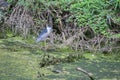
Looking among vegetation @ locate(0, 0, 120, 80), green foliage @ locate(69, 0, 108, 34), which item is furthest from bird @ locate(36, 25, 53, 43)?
green foliage @ locate(69, 0, 108, 34)

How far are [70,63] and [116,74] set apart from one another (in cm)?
56

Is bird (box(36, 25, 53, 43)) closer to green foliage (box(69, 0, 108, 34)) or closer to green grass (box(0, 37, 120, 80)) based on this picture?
green grass (box(0, 37, 120, 80))

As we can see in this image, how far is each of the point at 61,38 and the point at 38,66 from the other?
0.83 metres

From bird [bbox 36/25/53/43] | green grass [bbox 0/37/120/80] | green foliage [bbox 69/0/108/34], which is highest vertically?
green foliage [bbox 69/0/108/34]

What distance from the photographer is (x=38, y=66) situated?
344 cm

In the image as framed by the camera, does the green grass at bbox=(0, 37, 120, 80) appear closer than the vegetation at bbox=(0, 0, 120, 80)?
Yes

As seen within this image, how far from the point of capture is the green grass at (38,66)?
3.21 metres

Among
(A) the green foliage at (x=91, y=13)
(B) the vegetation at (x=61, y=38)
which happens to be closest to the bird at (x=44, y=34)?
(B) the vegetation at (x=61, y=38)

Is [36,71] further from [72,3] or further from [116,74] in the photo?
[72,3]

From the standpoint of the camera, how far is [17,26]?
435 centimetres

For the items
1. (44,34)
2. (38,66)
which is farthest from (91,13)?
(38,66)

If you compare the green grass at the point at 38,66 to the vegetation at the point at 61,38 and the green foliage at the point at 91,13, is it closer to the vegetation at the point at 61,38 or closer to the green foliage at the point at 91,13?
the vegetation at the point at 61,38

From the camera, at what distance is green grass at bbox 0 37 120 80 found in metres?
3.21

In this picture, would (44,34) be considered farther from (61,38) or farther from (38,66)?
(38,66)
